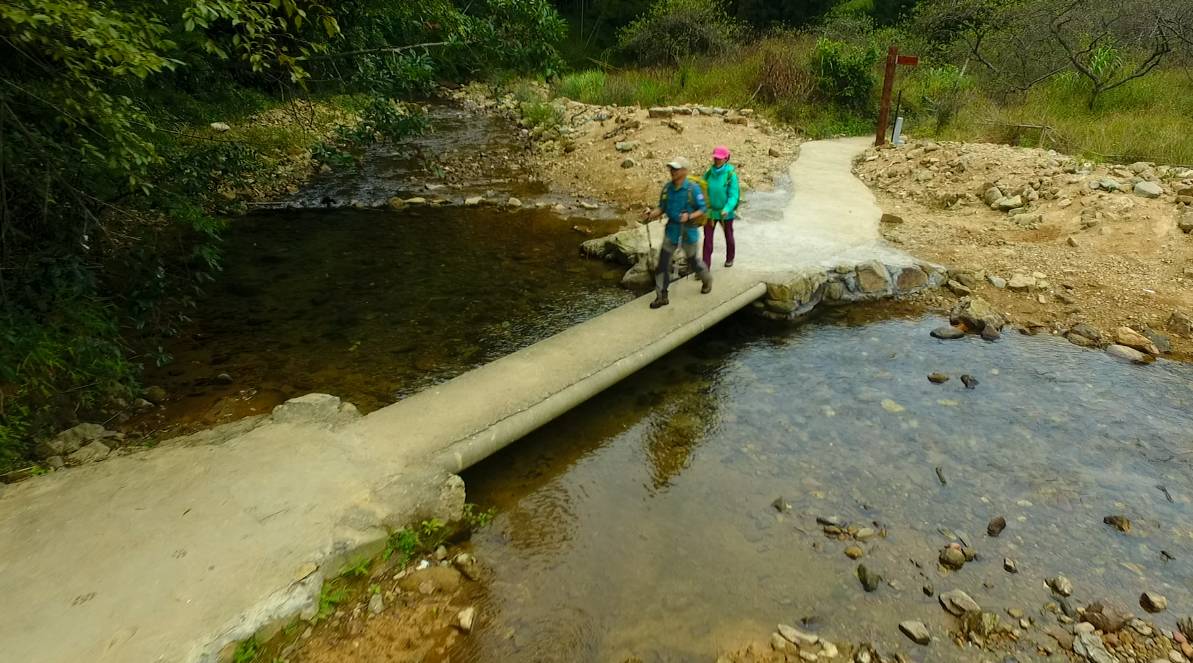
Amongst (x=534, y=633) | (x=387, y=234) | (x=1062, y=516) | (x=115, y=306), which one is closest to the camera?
(x=534, y=633)

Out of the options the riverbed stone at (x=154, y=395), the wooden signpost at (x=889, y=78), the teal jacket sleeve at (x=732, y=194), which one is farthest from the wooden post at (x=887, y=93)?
the riverbed stone at (x=154, y=395)

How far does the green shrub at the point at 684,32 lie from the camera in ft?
72.9

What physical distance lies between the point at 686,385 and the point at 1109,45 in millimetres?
15821

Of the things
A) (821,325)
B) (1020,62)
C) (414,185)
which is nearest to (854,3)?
(1020,62)

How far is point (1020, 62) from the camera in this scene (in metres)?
16.6

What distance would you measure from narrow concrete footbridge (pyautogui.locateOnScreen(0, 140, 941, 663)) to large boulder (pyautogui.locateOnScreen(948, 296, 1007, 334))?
11.5 feet

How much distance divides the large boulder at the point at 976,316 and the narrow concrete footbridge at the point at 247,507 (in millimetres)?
3507

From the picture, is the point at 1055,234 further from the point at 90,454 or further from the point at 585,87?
the point at 585,87

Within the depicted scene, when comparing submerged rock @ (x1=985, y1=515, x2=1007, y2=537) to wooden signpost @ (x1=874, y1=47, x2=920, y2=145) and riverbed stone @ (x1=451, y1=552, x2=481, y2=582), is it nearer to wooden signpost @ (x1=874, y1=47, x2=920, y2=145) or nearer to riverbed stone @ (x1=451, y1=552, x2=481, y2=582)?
riverbed stone @ (x1=451, y1=552, x2=481, y2=582)

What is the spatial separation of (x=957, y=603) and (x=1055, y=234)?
24.8 ft

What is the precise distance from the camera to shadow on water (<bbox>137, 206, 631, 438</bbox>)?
251 inches

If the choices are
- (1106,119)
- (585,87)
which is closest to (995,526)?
(1106,119)

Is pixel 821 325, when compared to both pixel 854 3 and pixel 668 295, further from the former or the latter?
pixel 854 3

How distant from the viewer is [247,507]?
13.2 feet
